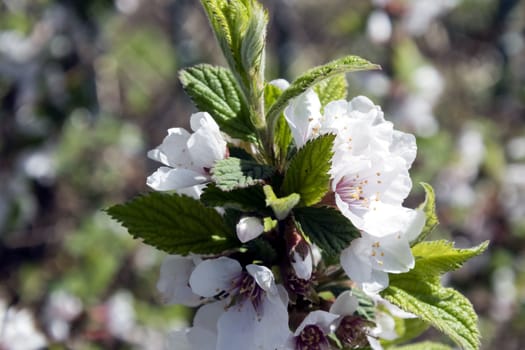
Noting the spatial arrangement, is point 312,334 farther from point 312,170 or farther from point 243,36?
point 243,36

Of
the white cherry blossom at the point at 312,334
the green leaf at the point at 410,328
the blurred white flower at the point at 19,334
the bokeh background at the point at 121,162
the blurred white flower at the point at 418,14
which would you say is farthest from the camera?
the blurred white flower at the point at 418,14

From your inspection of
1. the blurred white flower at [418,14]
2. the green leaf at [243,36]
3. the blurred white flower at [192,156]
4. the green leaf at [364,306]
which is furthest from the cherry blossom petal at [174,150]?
the blurred white flower at [418,14]

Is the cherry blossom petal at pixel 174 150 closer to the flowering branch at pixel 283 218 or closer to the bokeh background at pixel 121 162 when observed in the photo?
the flowering branch at pixel 283 218

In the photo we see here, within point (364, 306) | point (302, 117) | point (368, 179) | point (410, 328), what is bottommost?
point (410, 328)

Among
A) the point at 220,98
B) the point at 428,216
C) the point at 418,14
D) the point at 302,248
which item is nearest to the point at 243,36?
the point at 220,98

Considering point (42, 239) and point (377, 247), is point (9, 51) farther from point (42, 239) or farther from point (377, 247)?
point (377, 247)

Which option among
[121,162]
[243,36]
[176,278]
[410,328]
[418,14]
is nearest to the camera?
[243,36]
